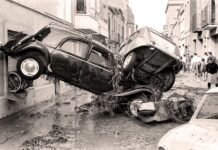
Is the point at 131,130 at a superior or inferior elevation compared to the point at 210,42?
inferior

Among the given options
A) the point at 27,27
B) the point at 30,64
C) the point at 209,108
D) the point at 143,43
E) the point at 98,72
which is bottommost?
the point at 209,108

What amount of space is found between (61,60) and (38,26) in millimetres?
5061

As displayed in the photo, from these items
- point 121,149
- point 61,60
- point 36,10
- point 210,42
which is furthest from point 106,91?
point 210,42

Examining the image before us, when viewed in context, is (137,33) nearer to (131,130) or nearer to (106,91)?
(106,91)

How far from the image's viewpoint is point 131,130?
380 inches

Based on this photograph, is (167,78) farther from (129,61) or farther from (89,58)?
(89,58)

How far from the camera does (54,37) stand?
11.2m

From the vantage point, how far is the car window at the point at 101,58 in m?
11.4

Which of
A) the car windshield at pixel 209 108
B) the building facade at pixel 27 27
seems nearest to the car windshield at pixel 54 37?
the building facade at pixel 27 27

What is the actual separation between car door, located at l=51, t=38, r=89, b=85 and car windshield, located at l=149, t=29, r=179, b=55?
2188mm

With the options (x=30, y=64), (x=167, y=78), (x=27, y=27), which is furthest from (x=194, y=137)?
(x=27, y=27)

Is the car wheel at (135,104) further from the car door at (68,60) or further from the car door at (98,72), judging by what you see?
the car door at (68,60)

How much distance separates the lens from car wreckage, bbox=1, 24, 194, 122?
10.6 meters

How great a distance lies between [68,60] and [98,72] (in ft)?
2.99
